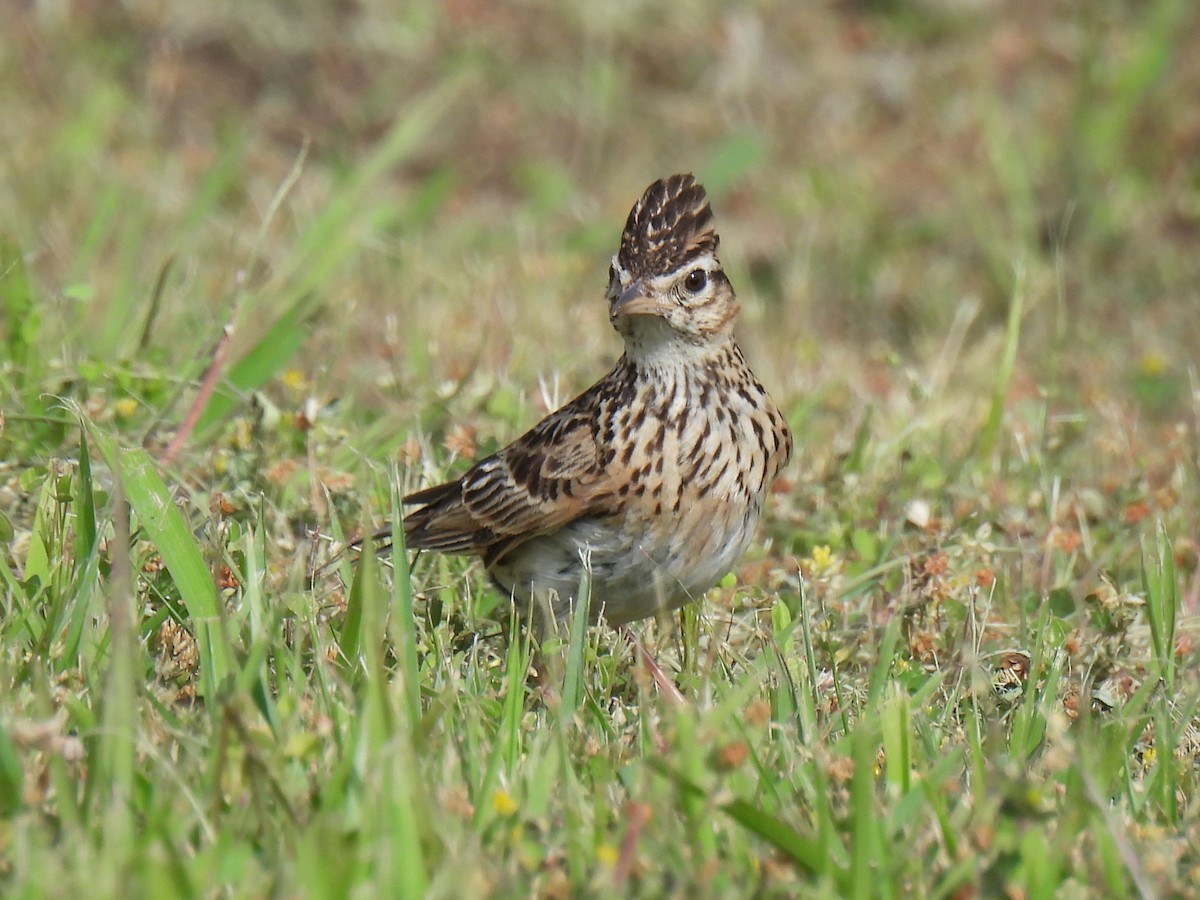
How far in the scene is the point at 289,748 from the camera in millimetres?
3213

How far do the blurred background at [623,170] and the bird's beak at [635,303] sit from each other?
177 centimetres

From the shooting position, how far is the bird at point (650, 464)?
4359mm

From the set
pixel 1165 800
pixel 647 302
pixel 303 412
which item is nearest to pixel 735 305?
pixel 647 302

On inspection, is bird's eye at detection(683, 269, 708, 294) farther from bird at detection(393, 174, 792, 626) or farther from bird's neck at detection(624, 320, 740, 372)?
bird's neck at detection(624, 320, 740, 372)

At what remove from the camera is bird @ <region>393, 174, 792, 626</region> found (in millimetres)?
4359

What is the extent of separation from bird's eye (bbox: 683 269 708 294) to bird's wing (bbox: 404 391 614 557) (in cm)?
38

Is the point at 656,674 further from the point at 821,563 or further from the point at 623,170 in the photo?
the point at 623,170

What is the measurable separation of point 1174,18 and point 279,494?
245 inches

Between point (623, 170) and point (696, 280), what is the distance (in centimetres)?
491

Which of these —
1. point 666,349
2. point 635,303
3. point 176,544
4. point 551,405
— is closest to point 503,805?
point 176,544

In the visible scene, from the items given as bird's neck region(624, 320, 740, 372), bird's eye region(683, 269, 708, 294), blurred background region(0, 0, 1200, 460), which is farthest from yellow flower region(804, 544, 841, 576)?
blurred background region(0, 0, 1200, 460)

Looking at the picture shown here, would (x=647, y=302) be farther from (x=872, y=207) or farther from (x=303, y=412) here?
→ (x=872, y=207)

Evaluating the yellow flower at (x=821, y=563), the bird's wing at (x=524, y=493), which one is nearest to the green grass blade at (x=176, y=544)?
the bird's wing at (x=524, y=493)

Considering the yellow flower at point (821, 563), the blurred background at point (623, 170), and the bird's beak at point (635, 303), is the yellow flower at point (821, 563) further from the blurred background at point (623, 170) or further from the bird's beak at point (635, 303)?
the blurred background at point (623, 170)
